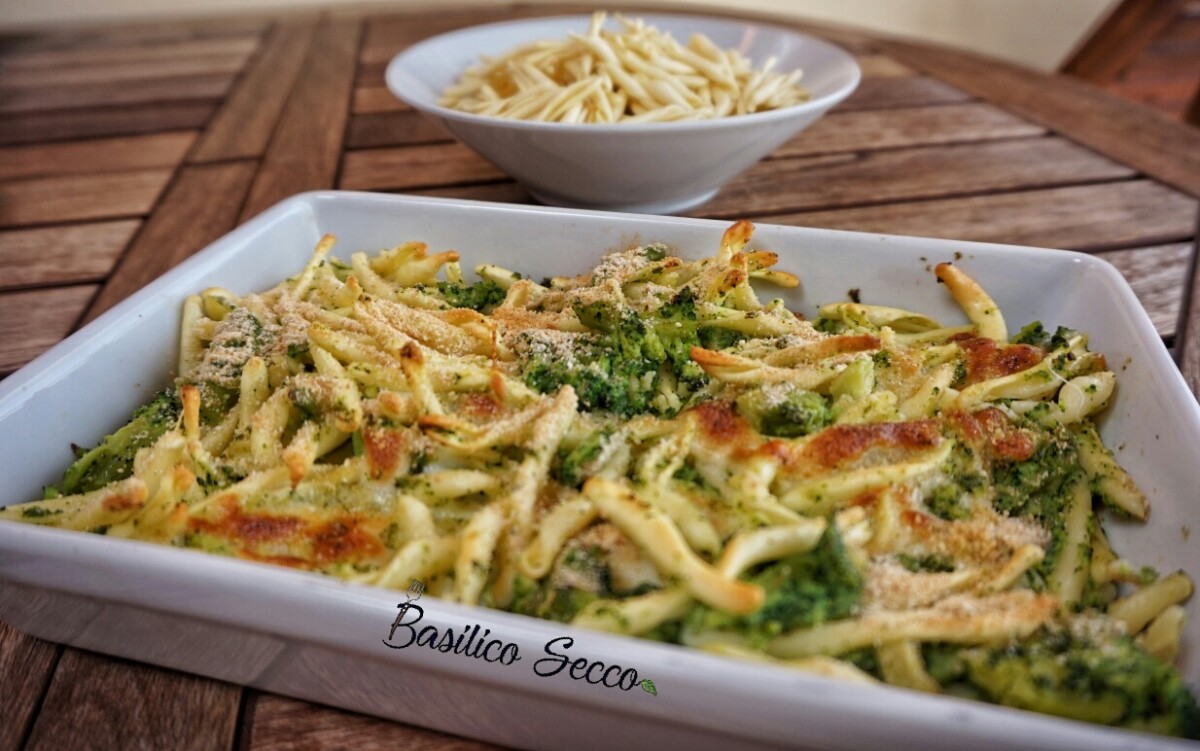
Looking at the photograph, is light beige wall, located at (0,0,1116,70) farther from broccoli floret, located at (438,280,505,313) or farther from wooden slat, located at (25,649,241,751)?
wooden slat, located at (25,649,241,751)

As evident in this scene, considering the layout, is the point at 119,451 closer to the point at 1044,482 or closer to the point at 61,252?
the point at 61,252

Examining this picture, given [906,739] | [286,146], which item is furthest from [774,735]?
[286,146]

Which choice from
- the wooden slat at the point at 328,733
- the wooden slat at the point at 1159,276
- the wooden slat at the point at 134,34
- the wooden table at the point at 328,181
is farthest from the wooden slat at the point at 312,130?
the wooden slat at the point at 1159,276

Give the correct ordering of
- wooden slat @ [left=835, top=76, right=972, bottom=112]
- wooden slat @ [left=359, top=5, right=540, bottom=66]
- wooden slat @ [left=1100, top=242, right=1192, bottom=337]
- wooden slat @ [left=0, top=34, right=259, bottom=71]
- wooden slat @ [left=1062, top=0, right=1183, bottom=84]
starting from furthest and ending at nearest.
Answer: wooden slat @ [left=1062, top=0, right=1183, bottom=84] < wooden slat @ [left=0, top=34, right=259, bottom=71] < wooden slat @ [left=359, top=5, right=540, bottom=66] < wooden slat @ [left=835, top=76, right=972, bottom=112] < wooden slat @ [left=1100, top=242, right=1192, bottom=337]

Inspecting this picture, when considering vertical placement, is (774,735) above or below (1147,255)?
below

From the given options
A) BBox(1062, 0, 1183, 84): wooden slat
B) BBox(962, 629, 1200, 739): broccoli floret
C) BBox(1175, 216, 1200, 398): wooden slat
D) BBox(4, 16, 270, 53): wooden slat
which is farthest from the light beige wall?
BBox(962, 629, 1200, 739): broccoli floret

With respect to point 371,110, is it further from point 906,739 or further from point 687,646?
point 906,739
